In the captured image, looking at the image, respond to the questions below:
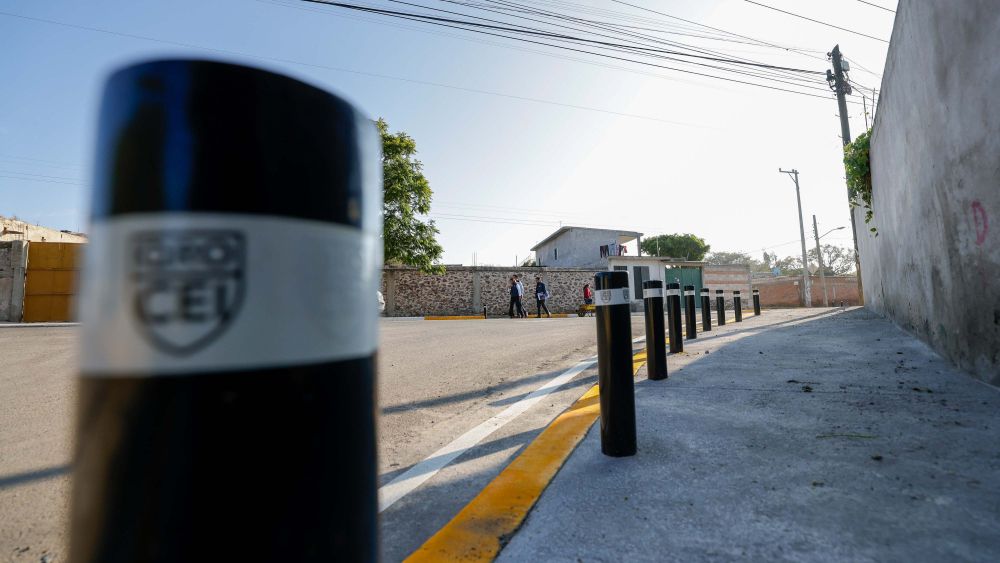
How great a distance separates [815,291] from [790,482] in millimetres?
43787

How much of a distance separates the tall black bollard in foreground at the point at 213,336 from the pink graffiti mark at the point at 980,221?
3995mm

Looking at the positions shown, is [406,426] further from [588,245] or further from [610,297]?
[588,245]

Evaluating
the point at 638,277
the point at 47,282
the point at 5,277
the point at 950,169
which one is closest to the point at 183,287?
the point at 950,169

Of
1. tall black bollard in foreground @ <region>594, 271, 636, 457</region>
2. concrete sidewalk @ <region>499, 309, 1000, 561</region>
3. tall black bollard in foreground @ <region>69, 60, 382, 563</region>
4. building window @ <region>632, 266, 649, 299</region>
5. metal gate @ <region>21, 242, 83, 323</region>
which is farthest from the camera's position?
building window @ <region>632, 266, 649, 299</region>

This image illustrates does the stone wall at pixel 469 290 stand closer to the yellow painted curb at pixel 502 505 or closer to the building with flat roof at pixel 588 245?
the building with flat roof at pixel 588 245

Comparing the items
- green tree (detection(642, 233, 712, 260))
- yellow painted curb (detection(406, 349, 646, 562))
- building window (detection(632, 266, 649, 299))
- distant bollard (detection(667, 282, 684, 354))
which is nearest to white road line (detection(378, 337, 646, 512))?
yellow painted curb (detection(406, 349, 646, 562))

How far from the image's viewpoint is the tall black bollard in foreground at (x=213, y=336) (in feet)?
1.66

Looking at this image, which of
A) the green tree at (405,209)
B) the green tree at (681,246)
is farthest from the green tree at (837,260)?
the green tree at (405,209)

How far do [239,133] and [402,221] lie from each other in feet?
81.9

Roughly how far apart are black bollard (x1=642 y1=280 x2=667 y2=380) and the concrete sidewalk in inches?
22.0

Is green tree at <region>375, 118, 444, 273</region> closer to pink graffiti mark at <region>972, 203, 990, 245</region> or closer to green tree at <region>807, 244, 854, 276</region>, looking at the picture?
pink graffiti mark at <region>972, 203, 990, 245</region>

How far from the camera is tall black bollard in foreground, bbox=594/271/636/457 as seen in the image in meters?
2.18

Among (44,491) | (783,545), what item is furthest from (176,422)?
(44,491)

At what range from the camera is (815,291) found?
38.3 meters
